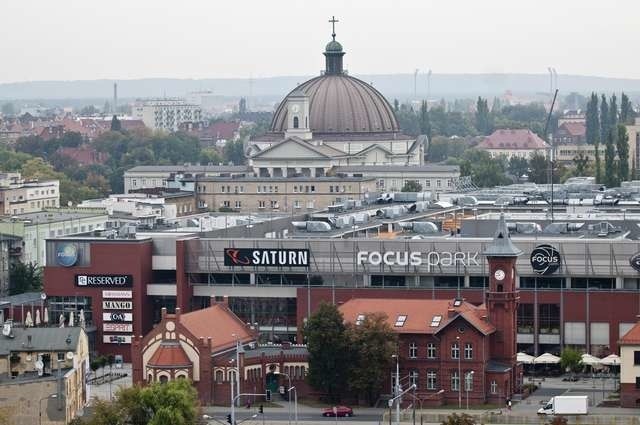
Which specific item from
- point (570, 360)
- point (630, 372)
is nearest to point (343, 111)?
point (570, 360)

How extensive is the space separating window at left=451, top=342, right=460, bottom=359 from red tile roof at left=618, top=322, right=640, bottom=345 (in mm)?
5987

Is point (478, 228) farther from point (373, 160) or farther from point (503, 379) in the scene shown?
point (373, 160)

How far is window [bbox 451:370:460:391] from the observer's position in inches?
3521

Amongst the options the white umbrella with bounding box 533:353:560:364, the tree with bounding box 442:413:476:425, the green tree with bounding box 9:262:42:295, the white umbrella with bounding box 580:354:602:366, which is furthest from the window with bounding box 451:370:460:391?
the green tree with bounding box 9:262:42:295

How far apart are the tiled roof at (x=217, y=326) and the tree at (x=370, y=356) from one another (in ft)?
18.5

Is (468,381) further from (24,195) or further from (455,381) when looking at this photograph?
(24,195)

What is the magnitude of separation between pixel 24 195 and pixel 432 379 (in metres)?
83.3

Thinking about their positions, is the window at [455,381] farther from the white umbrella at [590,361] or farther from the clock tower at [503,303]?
the white umbrella at [590,361]

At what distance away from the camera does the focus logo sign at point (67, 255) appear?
10531cm

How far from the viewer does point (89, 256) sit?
345ft

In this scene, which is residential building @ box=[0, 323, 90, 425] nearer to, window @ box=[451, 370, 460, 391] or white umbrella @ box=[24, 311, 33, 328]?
white umbrella @ box=[24, 311, 33, 328]

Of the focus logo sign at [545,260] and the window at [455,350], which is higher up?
the focus logo sign at [545,260]

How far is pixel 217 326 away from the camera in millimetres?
93812

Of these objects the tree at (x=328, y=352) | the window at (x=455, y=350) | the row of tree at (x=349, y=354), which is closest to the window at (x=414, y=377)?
the row of tree at (x=349, y=354)
